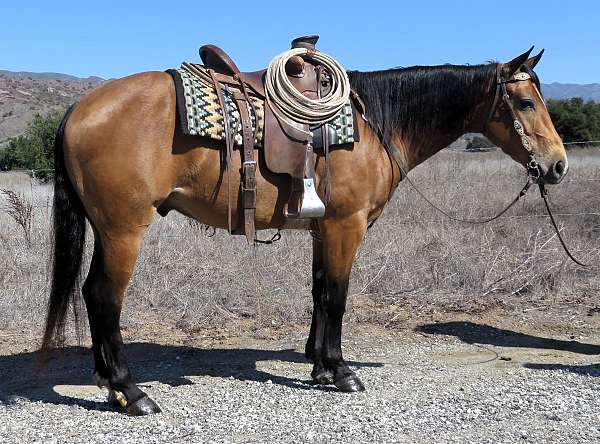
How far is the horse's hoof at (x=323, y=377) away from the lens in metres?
4.66

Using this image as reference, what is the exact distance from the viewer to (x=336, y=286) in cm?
453

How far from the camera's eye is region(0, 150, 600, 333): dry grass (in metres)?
6.50

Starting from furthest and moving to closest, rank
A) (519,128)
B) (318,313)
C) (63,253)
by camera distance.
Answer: (318,313)
(519,128)
(63,253)

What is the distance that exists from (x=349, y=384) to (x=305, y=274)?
2.71m

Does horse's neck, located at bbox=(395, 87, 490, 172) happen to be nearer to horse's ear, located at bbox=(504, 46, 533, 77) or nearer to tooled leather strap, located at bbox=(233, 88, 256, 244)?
horse's ear, located at bbox=(504, 46, 533, 77)

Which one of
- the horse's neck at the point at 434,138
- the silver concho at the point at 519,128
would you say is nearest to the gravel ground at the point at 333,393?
the horse's neck at the point at 434,138

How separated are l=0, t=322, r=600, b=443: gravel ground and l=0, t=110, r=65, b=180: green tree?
28.7ft

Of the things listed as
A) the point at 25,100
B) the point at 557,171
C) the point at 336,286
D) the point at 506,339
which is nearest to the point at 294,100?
the point at 336,286

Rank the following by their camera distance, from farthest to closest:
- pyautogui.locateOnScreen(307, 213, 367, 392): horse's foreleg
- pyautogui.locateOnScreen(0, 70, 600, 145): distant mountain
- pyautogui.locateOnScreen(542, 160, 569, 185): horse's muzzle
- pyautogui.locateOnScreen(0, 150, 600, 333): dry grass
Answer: pyautogui.locateOnScreen(0, 70, 600, 145): distant mountain < pyautogui.locateOnScreen(0, 150, 600, 333): dry grass < pyautogui.locateOnScreen(542, 160, 569, 185): horse's muzzle < pyautogui.locateOnScreen(307, 213, 367, 392): horse's foreleg

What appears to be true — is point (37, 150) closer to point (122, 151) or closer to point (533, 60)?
point (122, 151)

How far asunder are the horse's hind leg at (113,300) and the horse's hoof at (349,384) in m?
1.21

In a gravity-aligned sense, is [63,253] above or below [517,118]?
below

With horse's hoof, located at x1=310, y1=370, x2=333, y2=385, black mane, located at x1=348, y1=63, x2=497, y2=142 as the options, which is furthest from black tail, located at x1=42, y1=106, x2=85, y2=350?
black mane, located at x1=348, y1=63, x2=497, y2=142

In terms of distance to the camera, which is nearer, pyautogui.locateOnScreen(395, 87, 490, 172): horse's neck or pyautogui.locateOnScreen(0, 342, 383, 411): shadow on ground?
pyautogui.locateOnScreen(0, 342, 383, 411): shadow on ground
